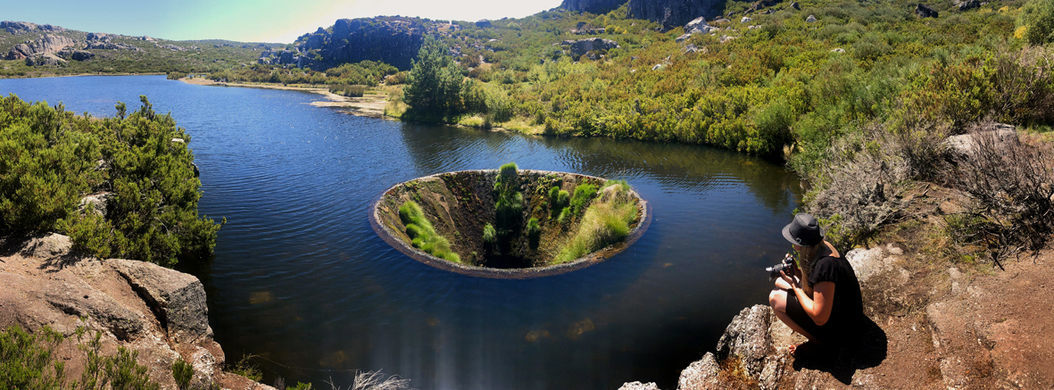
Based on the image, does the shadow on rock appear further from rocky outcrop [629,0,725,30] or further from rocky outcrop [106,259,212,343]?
rocky outcrop [629,0,725,30]

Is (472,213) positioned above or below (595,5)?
below

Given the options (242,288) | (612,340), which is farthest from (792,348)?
(242,288)

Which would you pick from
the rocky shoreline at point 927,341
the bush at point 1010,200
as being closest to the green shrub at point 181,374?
the rocky shoreline at point 927,341

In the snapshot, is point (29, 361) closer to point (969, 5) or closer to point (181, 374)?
point (181, 374)

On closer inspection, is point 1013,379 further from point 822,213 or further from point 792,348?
point 822,213

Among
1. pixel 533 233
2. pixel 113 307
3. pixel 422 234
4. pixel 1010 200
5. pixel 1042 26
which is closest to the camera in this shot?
pixel 1010 200

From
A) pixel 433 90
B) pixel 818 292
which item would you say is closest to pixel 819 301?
pixel 818 292
